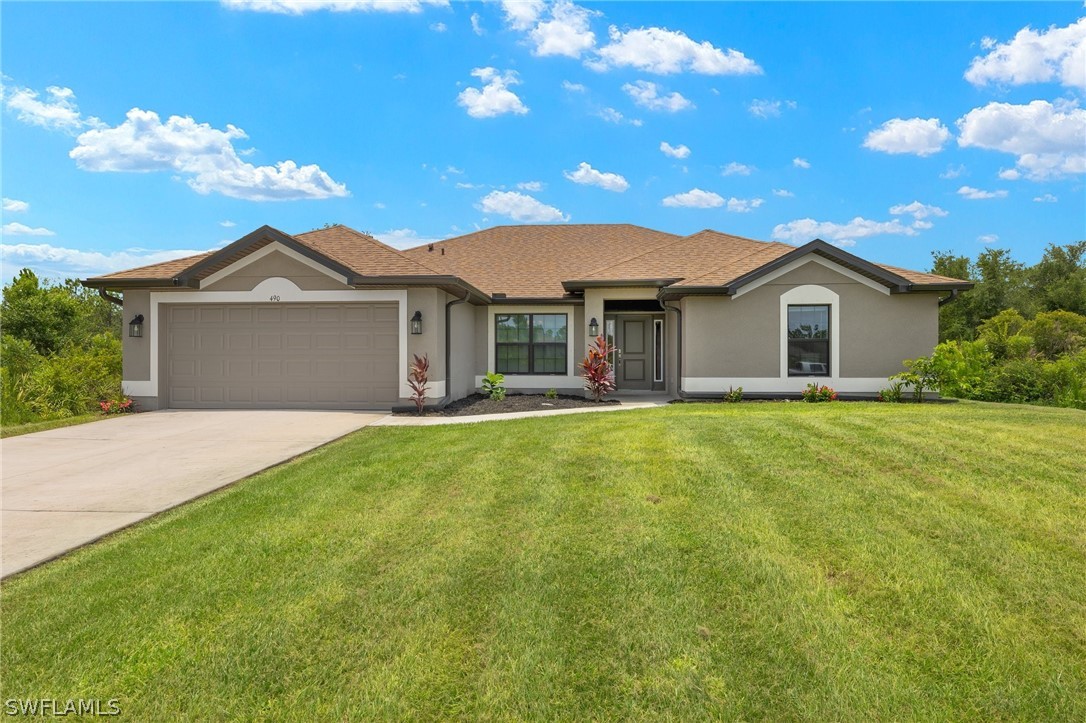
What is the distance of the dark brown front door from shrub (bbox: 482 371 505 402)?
11.5ft

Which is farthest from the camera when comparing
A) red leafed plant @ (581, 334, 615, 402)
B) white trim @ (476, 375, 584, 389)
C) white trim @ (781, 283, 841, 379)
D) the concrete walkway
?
white trim @ (476, 375, 584, 389)

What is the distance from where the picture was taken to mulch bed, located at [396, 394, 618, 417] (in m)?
12.3

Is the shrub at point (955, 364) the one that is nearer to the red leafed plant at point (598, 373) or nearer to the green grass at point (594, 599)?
the green grass at point (594, 599)

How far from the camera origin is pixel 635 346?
53.8 feet

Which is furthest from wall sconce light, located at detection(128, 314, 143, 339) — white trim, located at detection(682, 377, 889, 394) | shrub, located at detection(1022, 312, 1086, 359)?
shrub, located at detection(1022, 312, 1086, 359)

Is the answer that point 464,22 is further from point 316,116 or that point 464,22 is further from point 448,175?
point 448,175

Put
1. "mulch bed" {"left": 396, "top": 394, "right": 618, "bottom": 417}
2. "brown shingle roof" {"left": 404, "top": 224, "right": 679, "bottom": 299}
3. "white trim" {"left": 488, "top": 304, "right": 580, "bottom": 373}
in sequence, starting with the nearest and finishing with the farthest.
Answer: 1. "mulch bed" {"left": 396, "top": 394, "right": 618, "bottom": 417}
2. "white trim" {"left": 488, "top": 304, "right": 580, "bottom": 373}
3. "brown shingle roof" {"left": 404, "top": 224, "right": 679, "bottom": 299}

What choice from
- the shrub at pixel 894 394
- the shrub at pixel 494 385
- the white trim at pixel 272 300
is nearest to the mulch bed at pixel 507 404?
the shrub at pixel 494 385

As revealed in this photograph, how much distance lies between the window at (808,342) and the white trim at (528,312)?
5660 millimetres

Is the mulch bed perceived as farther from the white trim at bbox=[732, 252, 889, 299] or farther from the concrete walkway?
the white trim at bbox=[732, 252, 889, 299]

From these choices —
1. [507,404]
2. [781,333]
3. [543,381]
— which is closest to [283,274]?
[507,404]

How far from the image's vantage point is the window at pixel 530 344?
1587 centimetres

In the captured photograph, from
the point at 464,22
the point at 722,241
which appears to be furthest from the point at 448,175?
the point at 722,241

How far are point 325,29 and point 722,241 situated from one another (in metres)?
11.9
